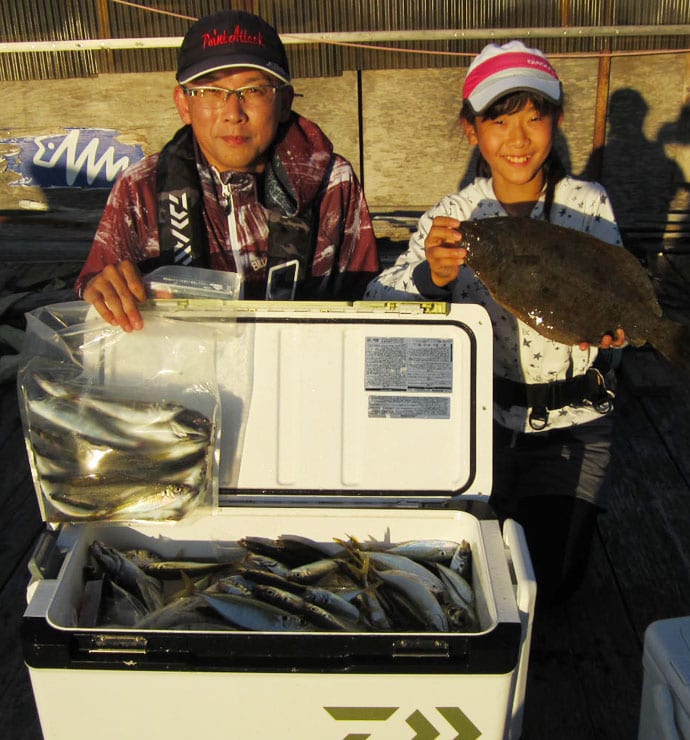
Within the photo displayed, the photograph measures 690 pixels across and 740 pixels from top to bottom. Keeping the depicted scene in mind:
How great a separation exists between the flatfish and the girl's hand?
0.09ft

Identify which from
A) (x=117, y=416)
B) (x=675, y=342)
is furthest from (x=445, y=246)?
(x=117, y=416)

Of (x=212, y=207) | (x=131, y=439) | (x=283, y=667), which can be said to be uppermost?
(x=212, y=207)

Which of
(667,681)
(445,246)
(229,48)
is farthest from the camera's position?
(229,48)

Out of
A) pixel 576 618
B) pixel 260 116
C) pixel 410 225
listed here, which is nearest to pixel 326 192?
pixel 260 116

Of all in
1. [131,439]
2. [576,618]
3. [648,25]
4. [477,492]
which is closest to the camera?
[131,439]

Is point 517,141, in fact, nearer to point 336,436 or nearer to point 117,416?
point 336,436

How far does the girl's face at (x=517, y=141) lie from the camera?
2.74 m

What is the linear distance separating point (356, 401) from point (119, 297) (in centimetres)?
79

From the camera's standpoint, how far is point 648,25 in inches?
229

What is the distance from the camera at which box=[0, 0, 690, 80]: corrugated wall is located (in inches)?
227

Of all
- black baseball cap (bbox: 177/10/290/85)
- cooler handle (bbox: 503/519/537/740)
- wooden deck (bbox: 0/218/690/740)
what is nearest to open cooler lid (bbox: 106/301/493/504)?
cooler handle (bbox: 503/519/537/740)

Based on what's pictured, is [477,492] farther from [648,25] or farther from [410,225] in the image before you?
[648,25]

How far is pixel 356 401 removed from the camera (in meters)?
2.44

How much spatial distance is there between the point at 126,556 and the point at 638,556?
2.32 m
